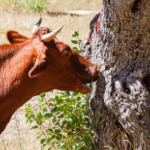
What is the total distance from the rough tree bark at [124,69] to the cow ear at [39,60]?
83cm

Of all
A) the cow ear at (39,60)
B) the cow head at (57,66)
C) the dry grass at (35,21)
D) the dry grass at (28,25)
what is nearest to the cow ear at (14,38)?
the cow head at (57,66)

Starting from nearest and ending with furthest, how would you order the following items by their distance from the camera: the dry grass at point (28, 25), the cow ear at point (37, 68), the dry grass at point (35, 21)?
the cow ear at point (37, 68) < the dry grass at point (28, 25) < the dry grass at point (35, 21)

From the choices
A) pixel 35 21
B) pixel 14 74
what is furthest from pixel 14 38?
pixel 35 21

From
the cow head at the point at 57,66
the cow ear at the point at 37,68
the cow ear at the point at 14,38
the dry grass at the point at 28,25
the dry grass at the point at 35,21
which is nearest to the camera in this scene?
the cow ear at the point at 37,68

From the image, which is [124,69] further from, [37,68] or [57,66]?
[37,68]

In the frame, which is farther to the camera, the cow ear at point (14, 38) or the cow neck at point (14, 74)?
the cow ear at point (14, 38)

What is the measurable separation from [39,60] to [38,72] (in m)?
0.14

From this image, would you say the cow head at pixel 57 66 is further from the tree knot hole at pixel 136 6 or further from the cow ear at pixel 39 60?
the tree knot hole at pixel 136 6

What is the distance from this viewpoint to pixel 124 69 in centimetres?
438

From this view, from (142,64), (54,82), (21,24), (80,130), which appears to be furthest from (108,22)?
(21,24)

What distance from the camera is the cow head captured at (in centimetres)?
400

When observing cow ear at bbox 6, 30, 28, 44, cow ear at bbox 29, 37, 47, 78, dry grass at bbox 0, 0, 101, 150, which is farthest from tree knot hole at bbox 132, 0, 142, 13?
dry grass at bbox 0, 0, 101, 150

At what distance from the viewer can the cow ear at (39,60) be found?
3.90 m

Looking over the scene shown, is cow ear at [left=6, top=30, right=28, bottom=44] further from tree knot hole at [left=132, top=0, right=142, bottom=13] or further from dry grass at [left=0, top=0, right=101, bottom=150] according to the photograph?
dry grass at [left=0, top=0, right=101, bottom=150]
